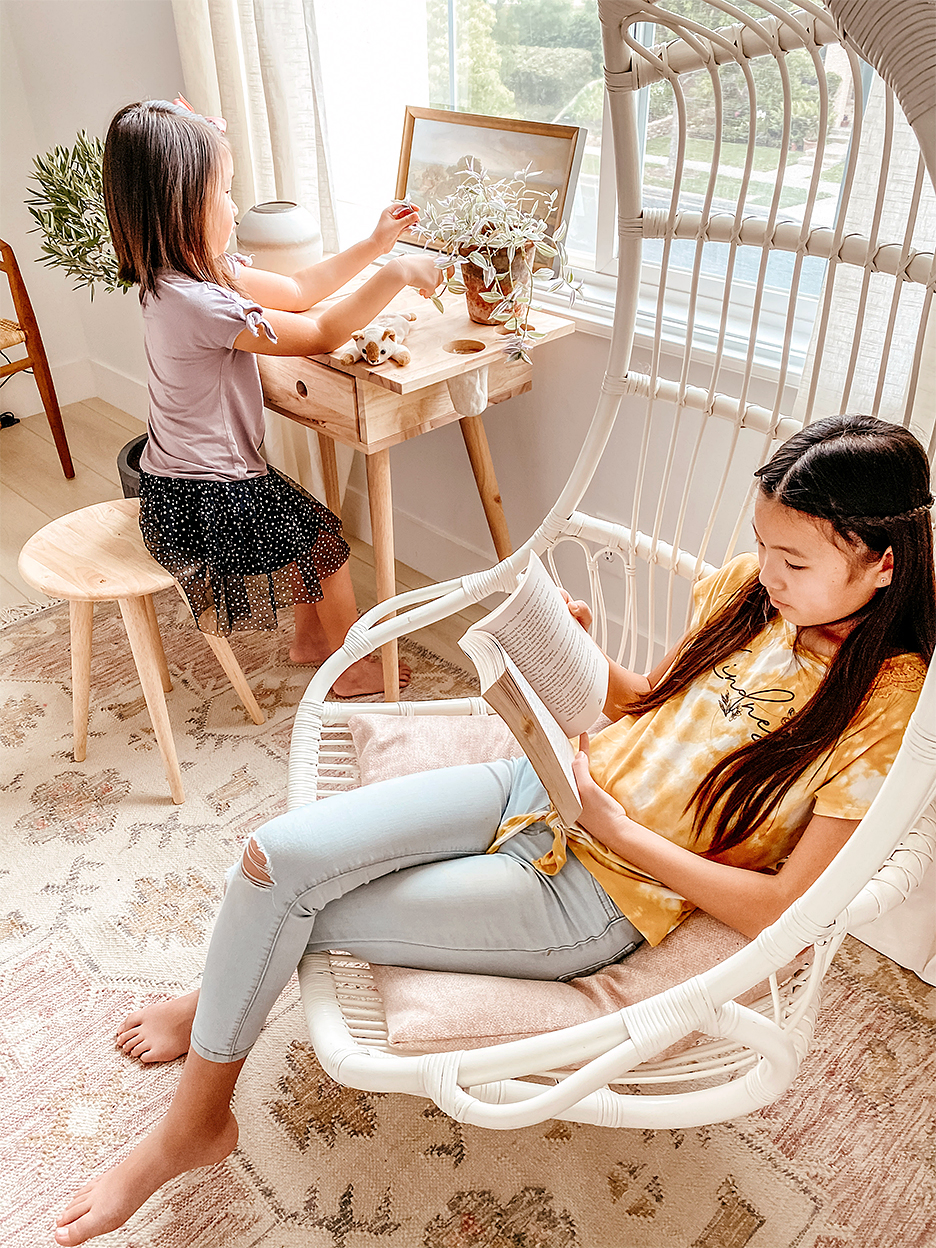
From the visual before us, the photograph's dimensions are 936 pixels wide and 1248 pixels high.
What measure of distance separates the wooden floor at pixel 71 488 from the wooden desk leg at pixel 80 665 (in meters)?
0.60

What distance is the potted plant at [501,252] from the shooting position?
156 centimetres

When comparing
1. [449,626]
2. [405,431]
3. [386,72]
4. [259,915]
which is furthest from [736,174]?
[259,915]

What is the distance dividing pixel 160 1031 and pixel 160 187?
4.11 ft

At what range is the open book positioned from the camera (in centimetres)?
93

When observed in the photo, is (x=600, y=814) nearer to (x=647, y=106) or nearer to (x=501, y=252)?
(x=501, y=252)

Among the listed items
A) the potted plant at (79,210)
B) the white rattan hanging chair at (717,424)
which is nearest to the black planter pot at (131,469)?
the potted plant at (79,210)

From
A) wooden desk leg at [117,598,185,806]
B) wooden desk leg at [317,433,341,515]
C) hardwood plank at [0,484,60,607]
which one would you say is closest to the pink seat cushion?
wooden desk leg at [117,598,185,806]

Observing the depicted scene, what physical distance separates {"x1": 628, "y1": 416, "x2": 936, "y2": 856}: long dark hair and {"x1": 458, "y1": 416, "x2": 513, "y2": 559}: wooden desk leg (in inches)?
38.0

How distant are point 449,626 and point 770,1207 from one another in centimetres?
132

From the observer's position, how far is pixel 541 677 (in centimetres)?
98

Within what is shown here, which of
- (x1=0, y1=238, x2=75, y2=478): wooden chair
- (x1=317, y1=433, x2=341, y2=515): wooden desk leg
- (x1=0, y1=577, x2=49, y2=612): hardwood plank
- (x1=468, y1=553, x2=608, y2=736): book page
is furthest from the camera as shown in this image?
(x1=0, y1=238, x2=75, y2=478): wooden chair

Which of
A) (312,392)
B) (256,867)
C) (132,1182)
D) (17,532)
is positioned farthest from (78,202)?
(132,1182)

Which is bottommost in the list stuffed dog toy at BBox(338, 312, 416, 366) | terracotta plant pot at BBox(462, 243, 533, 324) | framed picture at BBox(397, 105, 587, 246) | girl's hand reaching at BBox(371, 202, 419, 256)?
stuffed dog toy at BBox(338, 312, 416, 366)

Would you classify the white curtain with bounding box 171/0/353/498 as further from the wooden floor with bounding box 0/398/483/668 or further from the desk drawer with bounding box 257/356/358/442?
the wooden floor with bounding box 0/398/483/668
